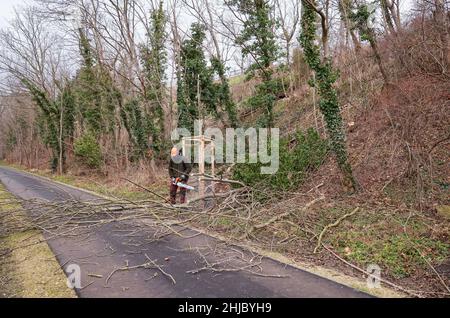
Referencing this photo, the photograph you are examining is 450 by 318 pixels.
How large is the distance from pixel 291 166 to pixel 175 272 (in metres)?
5.86

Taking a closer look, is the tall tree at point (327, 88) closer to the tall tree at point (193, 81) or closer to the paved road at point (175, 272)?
the paved road at point (175, 272)

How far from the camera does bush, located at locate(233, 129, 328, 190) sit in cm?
939

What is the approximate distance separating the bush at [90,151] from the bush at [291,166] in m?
15.9

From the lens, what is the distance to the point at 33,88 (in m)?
27.4

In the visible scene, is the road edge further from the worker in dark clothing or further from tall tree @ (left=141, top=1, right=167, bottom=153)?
tall tree @ (left=141, top=1, right=167, bottom=153)

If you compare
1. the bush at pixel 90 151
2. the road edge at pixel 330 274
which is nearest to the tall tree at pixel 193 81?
the bush at pixel 90 151

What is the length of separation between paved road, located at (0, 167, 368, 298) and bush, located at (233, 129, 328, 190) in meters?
2.93

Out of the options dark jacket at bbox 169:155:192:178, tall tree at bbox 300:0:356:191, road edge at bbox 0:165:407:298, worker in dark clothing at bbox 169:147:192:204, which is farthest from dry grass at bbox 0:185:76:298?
tall tree at bbox 300:0:356:191

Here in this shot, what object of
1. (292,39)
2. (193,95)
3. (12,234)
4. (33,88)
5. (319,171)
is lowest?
(12,234)

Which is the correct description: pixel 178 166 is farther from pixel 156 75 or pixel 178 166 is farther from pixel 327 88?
pixel 156 75

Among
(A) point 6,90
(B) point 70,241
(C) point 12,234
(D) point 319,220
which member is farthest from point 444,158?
(A) point 6,90

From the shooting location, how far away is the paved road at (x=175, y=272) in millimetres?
4340
